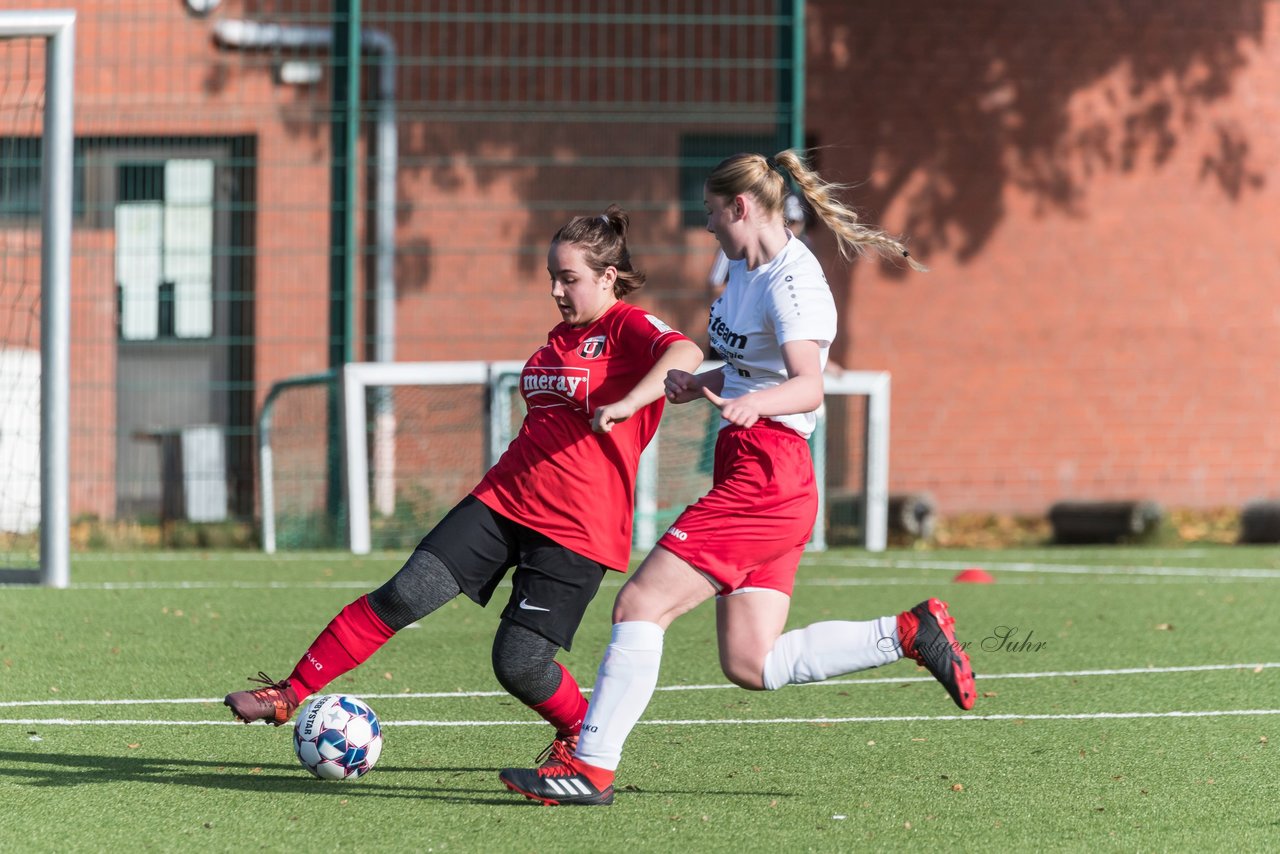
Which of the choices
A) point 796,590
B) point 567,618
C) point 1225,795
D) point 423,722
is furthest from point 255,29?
point 1225,795

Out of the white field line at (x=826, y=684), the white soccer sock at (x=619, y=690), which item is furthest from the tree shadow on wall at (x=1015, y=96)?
the white soccer sock at (x=619, y=690)

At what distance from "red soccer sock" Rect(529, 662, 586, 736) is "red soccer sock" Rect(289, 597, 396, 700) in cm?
48

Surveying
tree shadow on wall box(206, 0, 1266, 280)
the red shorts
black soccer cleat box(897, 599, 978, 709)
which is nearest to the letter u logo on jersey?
the red shorts

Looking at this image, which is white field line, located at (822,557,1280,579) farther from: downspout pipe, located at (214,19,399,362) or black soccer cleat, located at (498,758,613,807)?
black soccer cleat, located at (498,758,613,807)

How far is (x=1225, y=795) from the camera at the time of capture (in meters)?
4.46

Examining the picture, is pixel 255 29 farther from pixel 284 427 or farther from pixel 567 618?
pixel 567 618

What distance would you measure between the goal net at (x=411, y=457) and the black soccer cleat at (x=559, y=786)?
6649 mm

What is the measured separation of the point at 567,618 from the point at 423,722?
1.23 m

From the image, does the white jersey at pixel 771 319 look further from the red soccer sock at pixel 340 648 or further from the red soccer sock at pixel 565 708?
the red soccer sock at pixel 340 648

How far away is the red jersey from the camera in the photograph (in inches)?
178

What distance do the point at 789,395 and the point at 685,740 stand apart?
1605 millimetres

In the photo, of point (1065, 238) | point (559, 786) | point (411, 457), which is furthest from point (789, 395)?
point (1065, 238)

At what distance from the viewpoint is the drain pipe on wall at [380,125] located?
1310 centimetres

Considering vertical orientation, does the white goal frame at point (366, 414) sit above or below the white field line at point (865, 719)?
above
